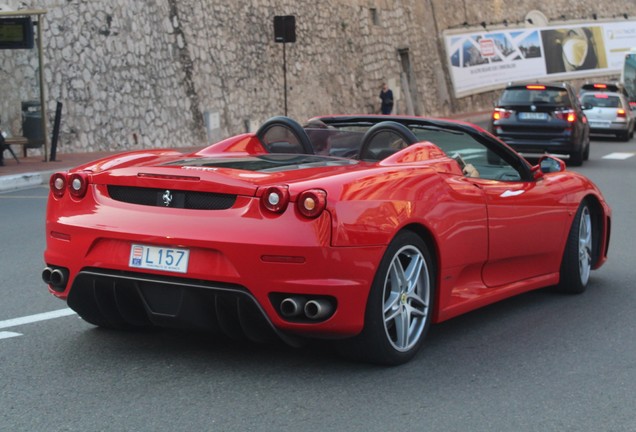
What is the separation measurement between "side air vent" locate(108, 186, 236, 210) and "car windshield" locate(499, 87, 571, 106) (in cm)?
1784

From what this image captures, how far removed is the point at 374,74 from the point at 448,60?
7892 mm

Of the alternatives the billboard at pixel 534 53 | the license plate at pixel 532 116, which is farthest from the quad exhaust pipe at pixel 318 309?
the billboard at pixel 534 53

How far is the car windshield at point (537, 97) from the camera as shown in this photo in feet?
74.0

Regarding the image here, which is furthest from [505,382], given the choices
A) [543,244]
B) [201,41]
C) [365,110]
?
[365,110]

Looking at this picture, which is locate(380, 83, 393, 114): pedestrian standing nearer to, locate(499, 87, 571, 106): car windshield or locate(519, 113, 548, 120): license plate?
locate(499, 87, 571, 106): car windshield

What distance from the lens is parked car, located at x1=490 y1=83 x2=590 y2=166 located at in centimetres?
2239

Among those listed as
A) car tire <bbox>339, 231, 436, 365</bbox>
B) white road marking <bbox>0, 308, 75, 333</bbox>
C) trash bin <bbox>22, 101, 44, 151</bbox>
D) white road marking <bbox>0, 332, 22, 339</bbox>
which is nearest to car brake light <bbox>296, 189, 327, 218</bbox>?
car tire <bbox>339, 231, 436, 365</bbox>

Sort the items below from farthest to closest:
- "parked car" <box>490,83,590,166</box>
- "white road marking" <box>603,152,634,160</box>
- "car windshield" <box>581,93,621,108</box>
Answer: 1. "car windshield" <box>581,93,621,108</box>
2. "white road marking" <box>603,152,634,160</box>
3. "parked car" <box>490,83,590,166</box>

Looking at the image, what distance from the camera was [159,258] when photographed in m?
5.24

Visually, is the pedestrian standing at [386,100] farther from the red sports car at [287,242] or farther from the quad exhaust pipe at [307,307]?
the quad exhaust pipe at [307,307]

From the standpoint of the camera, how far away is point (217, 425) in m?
4.50

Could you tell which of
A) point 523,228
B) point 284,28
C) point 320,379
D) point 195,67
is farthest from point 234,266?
point 195,67

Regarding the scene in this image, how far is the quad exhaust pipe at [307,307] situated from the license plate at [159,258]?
0.50 meters

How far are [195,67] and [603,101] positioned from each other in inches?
480
